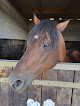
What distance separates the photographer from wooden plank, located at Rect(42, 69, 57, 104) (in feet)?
3.20

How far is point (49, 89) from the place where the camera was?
1.00 metres

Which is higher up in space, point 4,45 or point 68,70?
point 4,45

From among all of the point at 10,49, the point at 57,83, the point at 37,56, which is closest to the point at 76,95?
the point at 57,83

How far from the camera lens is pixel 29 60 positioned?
0.81 m

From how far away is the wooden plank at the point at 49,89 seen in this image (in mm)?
974

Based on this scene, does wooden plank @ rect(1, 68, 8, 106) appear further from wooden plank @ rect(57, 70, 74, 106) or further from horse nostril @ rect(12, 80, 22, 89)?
wooden plank @ rect(57, 70, 74, 106)

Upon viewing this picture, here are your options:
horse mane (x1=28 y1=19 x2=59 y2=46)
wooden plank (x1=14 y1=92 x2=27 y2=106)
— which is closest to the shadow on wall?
wooden plank (x1=14 y1=92 x2=27 y2=106)

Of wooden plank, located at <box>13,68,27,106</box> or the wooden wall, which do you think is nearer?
the wooden wall

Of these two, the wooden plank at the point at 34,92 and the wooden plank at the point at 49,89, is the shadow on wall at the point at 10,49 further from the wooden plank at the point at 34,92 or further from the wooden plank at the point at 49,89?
the wooden plank at the point at 49,89

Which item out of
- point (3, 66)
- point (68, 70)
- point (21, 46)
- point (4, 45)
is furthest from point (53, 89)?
point (21, 46)

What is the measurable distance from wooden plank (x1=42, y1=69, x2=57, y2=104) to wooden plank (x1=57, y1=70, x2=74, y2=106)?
42 mm

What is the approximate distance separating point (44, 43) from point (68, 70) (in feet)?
1.18

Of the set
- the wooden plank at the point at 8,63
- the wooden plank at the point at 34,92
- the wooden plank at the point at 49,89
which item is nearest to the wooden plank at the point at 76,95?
the wooden plank at the point at 49,89

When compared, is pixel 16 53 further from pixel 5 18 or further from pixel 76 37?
pixel 76 37
